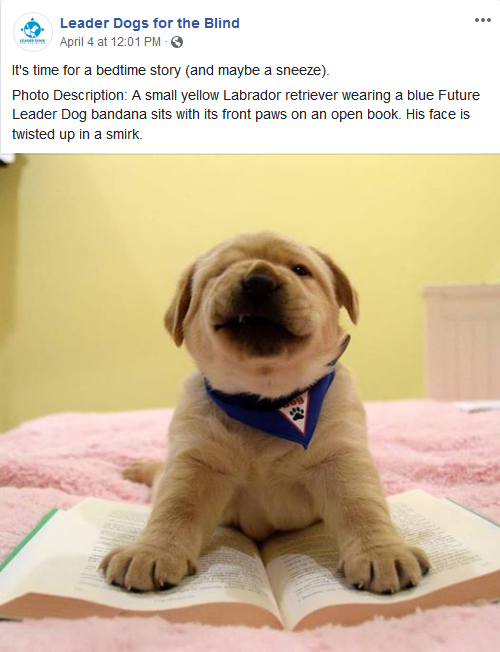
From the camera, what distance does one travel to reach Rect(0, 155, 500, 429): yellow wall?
2732 mm

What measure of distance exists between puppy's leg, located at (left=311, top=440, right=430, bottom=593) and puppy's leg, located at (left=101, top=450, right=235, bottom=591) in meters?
0.17

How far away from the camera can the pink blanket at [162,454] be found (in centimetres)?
58

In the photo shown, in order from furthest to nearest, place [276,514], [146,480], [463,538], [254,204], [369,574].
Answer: [254,204], [146,480], [276,514], [463,538], [369,574]

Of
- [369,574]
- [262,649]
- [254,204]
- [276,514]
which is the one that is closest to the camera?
[262,649]

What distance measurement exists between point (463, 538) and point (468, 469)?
1.71 ft

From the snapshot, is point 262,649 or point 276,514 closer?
point 262,649

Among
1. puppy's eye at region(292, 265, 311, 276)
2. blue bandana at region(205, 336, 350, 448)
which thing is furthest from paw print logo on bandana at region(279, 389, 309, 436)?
puppy's eye at region(292, 265, 311, 276)

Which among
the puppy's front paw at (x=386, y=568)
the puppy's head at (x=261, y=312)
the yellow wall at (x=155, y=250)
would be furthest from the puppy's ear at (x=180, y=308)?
the yellow wall at (x=155, y=250)

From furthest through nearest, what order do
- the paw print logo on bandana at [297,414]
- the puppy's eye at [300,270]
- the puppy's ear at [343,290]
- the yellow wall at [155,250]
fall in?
the yellow wall at [155,250] → the puppy's ear at [343,290] → the puppy's eye at [300,270] → the paw print logo on bandana at [297,414]
